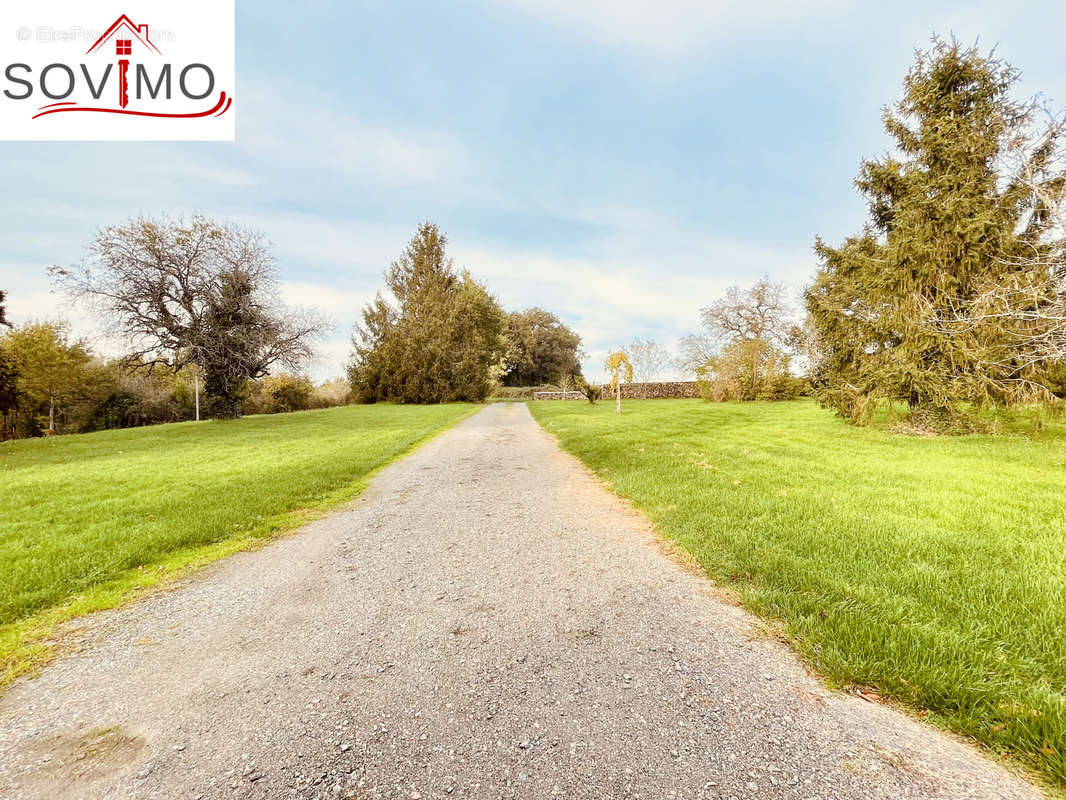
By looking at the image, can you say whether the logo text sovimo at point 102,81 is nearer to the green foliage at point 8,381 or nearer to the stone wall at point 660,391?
the green foliage at point 8,381

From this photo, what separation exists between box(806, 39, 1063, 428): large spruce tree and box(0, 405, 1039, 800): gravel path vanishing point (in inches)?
447

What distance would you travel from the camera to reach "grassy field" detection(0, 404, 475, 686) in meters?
2.88

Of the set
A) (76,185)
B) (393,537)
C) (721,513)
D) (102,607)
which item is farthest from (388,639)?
(76,185)

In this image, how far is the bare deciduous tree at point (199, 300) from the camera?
658 inches

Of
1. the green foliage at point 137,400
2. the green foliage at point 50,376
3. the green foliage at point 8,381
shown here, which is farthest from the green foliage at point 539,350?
the green foliage at point 8,381

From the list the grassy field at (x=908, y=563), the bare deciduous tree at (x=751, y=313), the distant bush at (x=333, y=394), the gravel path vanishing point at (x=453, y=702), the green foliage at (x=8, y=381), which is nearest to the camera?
the gravel path vanishing point at (x=453, y=702)

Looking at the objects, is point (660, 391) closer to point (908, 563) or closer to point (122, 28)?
point (908, 563)

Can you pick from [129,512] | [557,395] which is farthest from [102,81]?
[557,395]

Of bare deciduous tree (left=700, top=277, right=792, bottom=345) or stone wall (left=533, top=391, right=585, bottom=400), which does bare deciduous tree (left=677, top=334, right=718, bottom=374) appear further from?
stone wall (left=533, top=391, right=585, bottom=400)

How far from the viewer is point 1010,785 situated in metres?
1.39

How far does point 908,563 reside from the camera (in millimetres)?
3145

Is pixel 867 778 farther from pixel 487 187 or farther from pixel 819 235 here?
pixel 487 187

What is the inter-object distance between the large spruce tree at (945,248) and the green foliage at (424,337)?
1100 inches

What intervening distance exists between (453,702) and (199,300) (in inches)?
908
